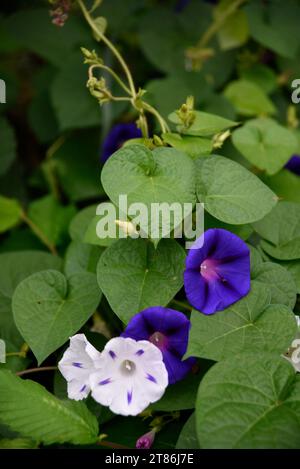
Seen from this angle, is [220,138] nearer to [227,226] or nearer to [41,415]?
[227,226]

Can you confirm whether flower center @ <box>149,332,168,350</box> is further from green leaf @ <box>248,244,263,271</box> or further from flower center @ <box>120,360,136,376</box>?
green leaf @ <box>248,244,263,271</box>

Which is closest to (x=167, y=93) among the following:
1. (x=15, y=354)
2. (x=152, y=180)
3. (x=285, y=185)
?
(x=285, y=185)

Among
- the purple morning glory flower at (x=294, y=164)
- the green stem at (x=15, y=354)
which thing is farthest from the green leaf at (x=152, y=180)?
the purple morning glory flower at (x=294, y=164)

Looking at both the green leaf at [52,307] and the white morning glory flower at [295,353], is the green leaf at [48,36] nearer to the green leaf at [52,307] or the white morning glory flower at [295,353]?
the green leaf at [52,307]

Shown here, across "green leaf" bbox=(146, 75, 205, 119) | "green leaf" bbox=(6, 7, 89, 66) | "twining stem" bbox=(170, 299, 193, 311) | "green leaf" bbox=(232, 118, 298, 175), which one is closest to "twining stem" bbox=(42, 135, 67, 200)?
"green leaf" bbox=(6, 7, 89, 66)
